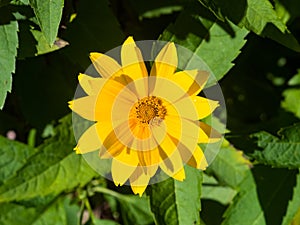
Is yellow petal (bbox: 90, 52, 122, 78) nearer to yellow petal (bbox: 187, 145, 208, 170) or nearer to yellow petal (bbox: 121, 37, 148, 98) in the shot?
yellow petal (bbox: 121, 37, 148, 98)

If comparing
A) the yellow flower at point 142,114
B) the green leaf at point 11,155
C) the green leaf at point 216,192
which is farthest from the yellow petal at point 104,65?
the green leaf at point 216,192

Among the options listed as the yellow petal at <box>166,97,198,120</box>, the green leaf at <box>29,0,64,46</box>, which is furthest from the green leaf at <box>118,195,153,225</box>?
the green leaf at <box>29,0,64,46</box>

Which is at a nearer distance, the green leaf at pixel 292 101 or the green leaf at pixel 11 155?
the green leaf at pixel 11 155

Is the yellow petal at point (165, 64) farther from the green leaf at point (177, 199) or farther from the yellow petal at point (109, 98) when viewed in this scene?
the green leaf at point (177, 199)

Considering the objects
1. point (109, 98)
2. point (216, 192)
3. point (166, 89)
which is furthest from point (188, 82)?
point (216, 192)

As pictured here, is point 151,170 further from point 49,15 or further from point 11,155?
point 11,155

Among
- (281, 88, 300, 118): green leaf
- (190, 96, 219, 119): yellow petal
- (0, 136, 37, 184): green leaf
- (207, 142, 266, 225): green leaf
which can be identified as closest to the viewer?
(190, 96, 219, 119): yellow petal
